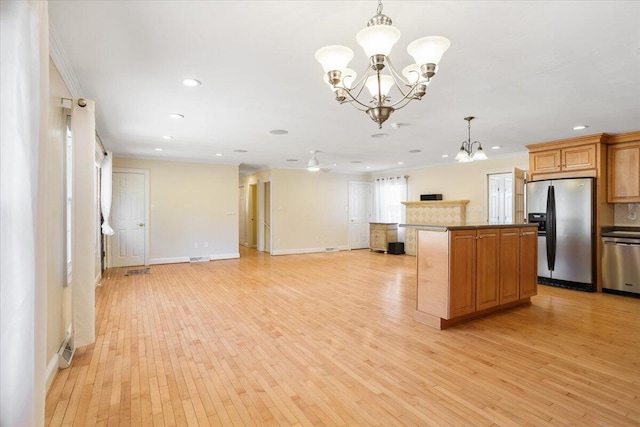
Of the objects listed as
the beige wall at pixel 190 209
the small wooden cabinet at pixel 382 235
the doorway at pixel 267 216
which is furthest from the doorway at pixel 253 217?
the small wooden cabinet at pixel 382 235

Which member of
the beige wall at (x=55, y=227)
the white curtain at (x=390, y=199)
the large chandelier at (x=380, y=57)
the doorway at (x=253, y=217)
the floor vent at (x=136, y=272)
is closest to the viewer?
the large chandelier at (x=380, y=57)

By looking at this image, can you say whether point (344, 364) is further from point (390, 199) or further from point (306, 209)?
point (390, 199)

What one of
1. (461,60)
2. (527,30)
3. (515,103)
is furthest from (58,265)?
(515,103)

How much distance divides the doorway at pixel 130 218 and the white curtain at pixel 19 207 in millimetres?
6780

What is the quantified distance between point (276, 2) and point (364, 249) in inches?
351

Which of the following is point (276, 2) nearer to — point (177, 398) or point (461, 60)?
point (461, 60)

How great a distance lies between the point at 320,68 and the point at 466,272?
262 centimetres

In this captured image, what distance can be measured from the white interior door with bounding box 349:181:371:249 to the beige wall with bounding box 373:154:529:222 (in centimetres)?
194

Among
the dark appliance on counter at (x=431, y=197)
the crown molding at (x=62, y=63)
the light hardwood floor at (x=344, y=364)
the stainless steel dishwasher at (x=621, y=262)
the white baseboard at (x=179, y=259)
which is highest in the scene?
the crown molding at (x=62, y=63)

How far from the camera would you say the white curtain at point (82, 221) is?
2.91 metres

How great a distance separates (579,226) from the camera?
5.20 m

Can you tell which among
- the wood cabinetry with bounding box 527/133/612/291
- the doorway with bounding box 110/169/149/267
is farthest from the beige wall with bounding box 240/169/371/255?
the wood cabinetry with bounding box 527/133/612/291

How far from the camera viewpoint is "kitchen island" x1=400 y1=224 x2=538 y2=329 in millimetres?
3443

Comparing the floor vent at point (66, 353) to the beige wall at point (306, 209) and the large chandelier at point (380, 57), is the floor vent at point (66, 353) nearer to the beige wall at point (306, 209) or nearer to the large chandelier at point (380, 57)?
the large chandelier at point (380, 57)
